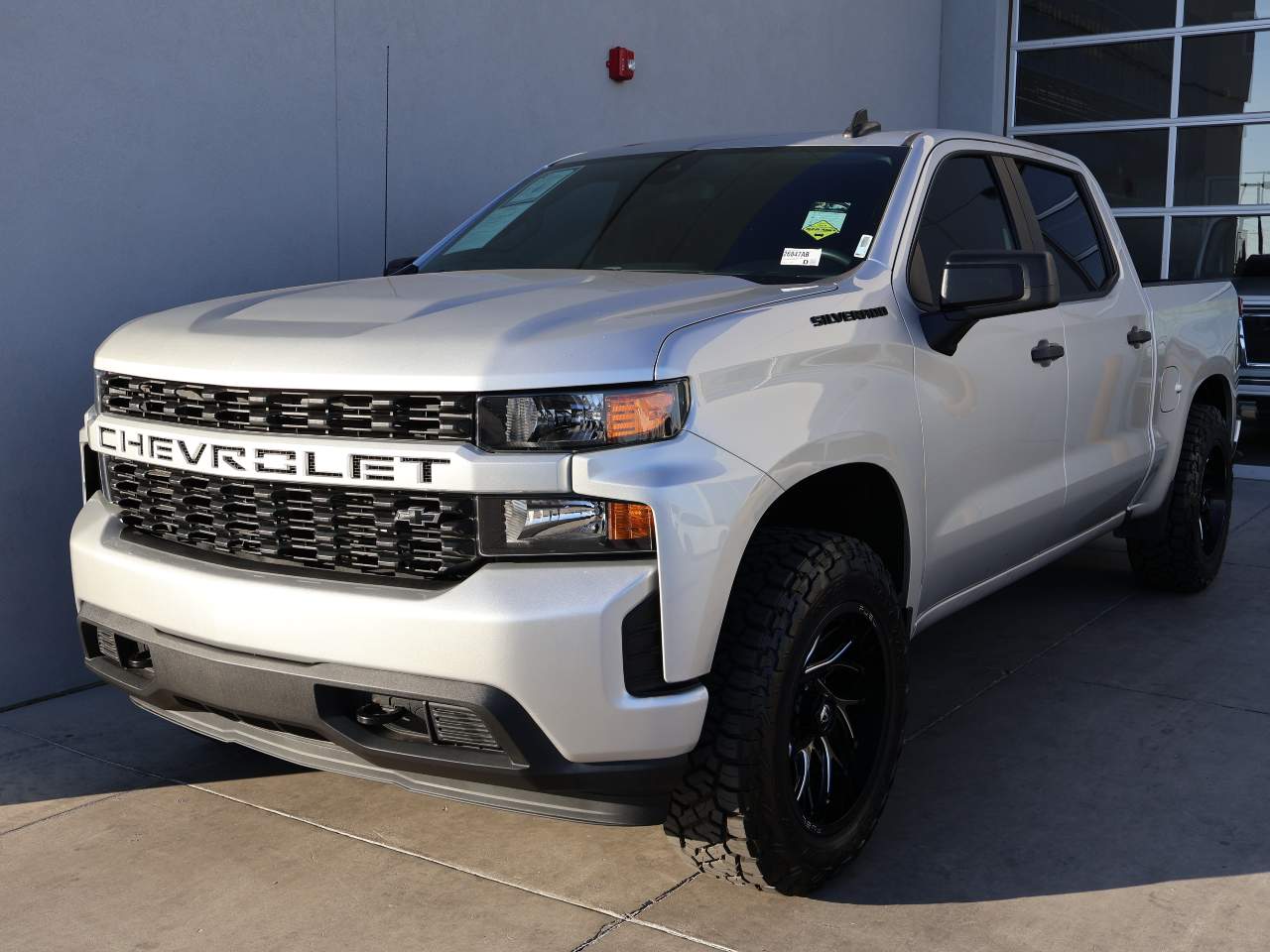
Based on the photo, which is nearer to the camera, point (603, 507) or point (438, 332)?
point (603, 507)

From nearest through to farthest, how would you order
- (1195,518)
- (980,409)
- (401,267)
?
(980,409)
(401,267)
(1195,518)

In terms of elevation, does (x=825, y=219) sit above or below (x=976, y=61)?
below

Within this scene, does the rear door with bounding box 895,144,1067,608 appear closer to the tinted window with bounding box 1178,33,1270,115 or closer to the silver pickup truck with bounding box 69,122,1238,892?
the silver pickup truck with bounding box 69,122,1238,892

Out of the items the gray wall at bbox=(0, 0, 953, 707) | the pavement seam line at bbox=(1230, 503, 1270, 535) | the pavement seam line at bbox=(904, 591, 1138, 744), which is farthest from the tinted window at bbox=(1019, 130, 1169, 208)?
the pavement seam line at bbox=(904, 591, 1138, 744)

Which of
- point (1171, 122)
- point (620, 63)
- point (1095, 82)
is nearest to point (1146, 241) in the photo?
point (1171, 122)

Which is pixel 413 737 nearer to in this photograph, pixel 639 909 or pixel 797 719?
pixel 639 909

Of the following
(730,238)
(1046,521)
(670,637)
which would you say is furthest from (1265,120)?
(670,637)

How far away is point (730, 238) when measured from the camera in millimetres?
3662

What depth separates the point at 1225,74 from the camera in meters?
Answer: 10.2

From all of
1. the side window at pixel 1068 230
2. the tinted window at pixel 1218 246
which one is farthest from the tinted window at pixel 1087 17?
the side window at pixel 1068 230

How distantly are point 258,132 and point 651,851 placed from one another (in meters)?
3.28

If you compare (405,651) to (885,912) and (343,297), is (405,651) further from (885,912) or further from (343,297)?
(885,912)

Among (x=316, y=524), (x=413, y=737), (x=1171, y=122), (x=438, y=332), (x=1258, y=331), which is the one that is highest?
(x=1171, y=122)

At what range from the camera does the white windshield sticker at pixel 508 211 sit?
4258mm
